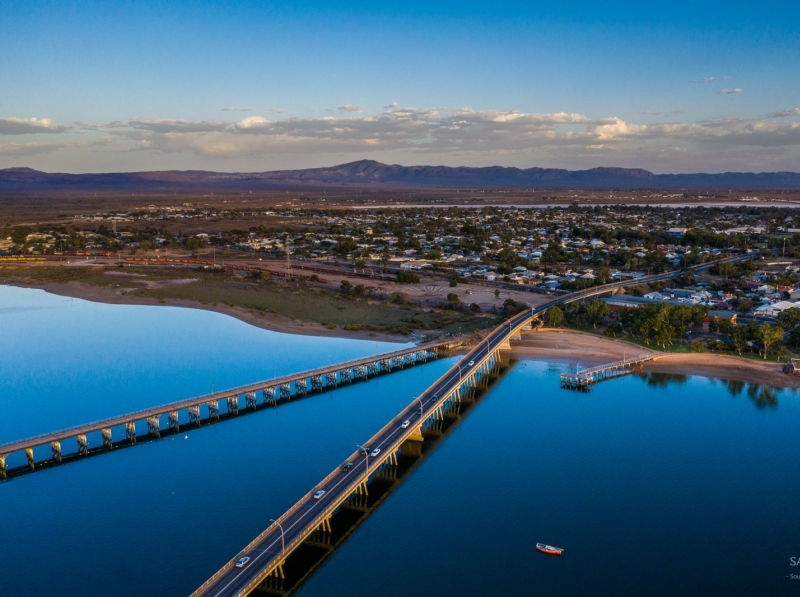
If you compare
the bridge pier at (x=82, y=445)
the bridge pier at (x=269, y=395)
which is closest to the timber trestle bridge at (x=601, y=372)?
the bridge pier at (x=269, y=395)

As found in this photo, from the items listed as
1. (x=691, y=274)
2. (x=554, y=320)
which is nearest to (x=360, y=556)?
(x=554, y=320)

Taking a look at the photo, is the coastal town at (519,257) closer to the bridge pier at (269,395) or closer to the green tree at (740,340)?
the green tree at (740,340)

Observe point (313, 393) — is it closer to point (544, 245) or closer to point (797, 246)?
point (544, 245)

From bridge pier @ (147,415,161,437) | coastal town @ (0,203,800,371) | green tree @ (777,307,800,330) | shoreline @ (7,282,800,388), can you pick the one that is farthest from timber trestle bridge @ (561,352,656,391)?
bridge pier @ (147,415,161,437)

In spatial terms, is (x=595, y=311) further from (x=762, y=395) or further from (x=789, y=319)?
(x=762, y=395)

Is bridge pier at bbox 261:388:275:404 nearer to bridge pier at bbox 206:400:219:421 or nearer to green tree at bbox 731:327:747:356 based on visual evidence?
bridge pier at bbox 206:400:219:421

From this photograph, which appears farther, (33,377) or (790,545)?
(33,377)

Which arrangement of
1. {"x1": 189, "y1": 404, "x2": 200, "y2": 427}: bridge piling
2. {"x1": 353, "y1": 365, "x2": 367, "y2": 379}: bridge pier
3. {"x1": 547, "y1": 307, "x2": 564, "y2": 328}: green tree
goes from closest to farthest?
{"x1": 189, "y1": 404, "x2": 200, "y2": 427}: bridge piling → {"x1": 353, "y1": 365, "x2": 367, "y2": 379}: bridge pier → {"x1": 547, "y1": 307, "x2": 564, "y2": 328}: green tree
